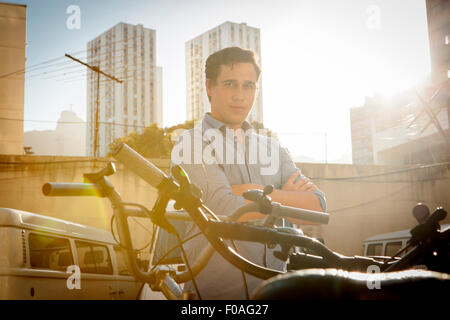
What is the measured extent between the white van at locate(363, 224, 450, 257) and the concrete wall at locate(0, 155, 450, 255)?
5.64m

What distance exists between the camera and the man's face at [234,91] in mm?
2127

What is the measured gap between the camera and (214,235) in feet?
3.96

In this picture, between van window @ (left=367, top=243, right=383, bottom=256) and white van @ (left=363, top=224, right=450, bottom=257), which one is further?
van window @ (left=367, top=243, right=383, bottom=256)

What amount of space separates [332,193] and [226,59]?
684 inches

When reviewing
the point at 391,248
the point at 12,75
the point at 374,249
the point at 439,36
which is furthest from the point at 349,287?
the point at 439,36

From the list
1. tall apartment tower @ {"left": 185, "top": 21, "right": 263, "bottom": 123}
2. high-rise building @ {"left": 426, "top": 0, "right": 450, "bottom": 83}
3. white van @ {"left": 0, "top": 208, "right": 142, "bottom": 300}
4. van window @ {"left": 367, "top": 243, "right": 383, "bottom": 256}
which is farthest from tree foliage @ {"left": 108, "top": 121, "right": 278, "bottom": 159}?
white van @ {"left": 0, "top": 208, "right": 142, "bottom": 300}

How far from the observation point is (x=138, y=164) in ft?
4.18

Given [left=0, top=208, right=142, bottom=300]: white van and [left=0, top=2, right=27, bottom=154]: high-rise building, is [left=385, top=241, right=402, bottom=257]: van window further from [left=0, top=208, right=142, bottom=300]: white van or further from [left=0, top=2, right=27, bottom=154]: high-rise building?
[left=0, top=2, right=27, bottom=154]: high-rise building

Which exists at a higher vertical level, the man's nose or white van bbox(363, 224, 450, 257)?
the man's nose

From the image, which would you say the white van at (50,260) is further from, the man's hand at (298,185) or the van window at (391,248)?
the van window at (391,248)

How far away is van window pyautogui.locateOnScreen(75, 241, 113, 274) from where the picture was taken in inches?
331

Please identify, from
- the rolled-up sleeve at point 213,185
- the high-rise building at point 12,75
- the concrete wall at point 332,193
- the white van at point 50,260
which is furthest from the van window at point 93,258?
the high-rise building at point 12,75

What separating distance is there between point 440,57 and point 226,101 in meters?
31.6

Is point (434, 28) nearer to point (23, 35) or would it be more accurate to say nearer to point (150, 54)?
point (23, 35)
